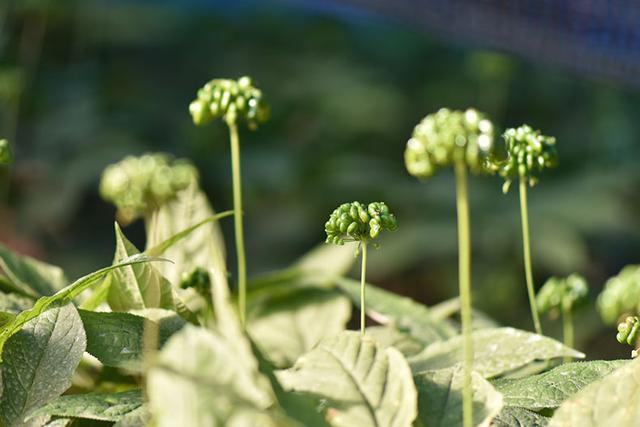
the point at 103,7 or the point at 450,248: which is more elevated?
the point at 103,7

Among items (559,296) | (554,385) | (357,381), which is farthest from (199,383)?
(559,296)

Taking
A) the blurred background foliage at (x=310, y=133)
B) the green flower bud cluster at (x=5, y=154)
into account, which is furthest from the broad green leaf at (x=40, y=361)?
the blurred background foliage at (x=310, y=133)

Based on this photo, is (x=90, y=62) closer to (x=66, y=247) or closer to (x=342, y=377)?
(x=66, y=247)

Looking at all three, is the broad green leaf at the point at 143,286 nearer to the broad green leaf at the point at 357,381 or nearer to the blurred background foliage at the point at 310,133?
the broad green leaf at the point at 357,381

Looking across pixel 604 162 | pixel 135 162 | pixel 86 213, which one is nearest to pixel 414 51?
pixel 604 162

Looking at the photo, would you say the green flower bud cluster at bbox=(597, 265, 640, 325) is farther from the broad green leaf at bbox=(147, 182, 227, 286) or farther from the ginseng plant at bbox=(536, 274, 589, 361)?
the broad green leaf at bbox=(147, 182, 227, 286)

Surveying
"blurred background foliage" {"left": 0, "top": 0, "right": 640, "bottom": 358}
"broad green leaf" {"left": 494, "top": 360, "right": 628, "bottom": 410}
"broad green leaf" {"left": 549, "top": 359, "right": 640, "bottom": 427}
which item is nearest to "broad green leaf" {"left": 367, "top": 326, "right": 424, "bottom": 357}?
"broad green leaf" {"left": 494, "top": 360, "right": 628, "bottom": 410}
